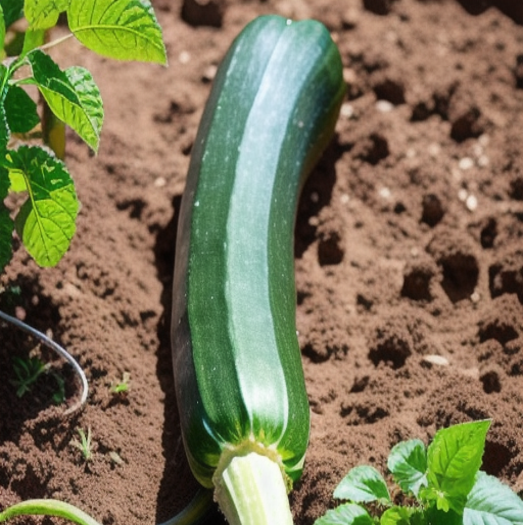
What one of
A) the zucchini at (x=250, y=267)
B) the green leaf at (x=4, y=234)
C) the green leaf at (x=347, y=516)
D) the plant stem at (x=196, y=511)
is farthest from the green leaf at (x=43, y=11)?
the green leaf at (x=347, y=516)

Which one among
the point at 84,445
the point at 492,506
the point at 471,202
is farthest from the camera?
the point at 471,202

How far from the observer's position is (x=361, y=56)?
3.87 metres

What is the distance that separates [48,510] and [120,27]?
48.0 inches

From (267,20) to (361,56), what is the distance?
1.81ft

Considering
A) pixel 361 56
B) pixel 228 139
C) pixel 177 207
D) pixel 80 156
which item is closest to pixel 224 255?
pixel 228 139

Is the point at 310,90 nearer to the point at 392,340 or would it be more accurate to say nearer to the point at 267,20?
the point at 267,20

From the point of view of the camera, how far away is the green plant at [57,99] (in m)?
2.57

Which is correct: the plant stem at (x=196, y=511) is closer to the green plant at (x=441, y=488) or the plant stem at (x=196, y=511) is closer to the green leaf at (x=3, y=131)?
the green plant at (x=441, y=488)

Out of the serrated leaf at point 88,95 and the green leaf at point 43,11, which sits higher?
the green leaf at point 43,11

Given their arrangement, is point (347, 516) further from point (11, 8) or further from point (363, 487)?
point (11, 8)

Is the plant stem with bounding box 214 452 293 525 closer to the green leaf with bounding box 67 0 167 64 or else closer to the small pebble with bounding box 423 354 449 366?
the small pebble with bounding box 423 354 449 366

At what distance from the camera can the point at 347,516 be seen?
2426mm

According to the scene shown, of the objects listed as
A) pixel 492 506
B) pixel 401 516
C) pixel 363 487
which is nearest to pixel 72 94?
pixel 363 487

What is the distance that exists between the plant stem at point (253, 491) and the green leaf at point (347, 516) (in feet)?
0.34
